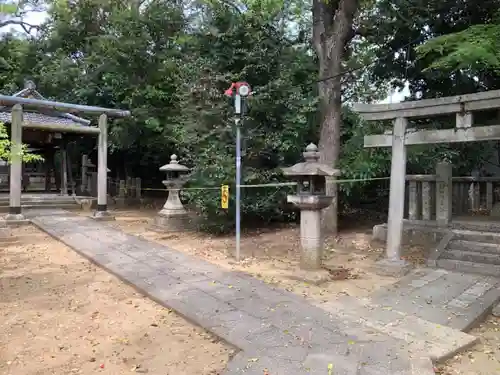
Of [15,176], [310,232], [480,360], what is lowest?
[480,360]

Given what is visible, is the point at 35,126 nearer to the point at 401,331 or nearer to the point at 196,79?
the point at 196,79

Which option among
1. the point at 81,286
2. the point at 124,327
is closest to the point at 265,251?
the point at 81,286

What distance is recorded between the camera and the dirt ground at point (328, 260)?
13.5 feet

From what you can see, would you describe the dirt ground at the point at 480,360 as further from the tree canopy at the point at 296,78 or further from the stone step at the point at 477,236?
the tree canopy at the point at 296,78

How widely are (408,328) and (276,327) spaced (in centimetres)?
146

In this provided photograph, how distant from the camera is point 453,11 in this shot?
1056 cm

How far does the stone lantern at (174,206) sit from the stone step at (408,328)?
691 centimetres

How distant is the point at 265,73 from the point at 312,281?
628 cm

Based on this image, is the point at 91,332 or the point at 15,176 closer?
the point at 91,332

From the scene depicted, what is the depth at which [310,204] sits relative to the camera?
265 inches

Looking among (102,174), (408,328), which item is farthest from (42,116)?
(408,328)

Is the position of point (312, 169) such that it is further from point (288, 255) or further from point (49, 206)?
point (49, 206)

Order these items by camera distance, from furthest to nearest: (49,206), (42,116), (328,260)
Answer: (42,116) → (49,206) → (328,260)

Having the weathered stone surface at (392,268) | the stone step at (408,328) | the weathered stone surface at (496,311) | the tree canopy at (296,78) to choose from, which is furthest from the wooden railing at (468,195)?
the stone step at (408,328)
